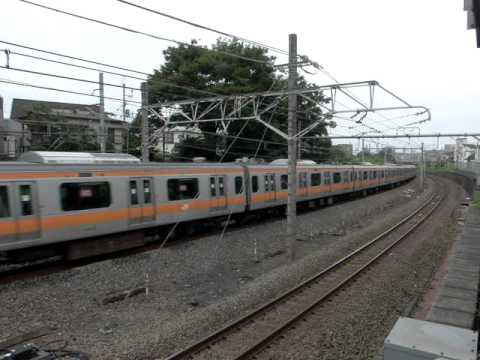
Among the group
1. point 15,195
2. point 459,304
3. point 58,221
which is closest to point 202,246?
point 58,221

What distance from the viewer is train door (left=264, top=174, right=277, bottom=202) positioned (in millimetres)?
18391

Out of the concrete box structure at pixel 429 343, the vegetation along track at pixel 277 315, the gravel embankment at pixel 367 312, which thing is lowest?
the gravel embankment at pixel 367 312

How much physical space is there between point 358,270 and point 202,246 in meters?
4.91

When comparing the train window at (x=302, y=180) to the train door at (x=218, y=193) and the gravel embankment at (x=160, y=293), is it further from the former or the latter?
the gravel embankment at (x=160, y=293)

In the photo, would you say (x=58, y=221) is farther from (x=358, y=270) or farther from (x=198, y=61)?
(x=198, y=61)

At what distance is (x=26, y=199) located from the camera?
30.5 ft

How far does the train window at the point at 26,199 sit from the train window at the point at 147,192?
135 inches

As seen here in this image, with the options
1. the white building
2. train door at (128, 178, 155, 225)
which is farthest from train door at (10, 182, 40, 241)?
the white building

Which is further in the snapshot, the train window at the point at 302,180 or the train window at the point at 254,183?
the train window at the point at 302,180

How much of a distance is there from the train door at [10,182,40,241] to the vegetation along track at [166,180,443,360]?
17.8 feet

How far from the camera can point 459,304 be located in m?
6.87

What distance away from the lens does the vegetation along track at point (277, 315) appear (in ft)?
19.8

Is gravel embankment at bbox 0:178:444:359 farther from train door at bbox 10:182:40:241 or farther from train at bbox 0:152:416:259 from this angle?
train door at bbox 10:182:40:241

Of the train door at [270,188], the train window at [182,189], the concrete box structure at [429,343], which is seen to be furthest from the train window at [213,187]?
the concrete box structure at [429,343]
